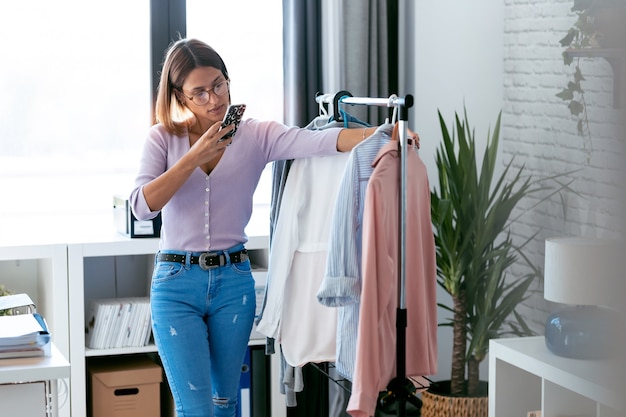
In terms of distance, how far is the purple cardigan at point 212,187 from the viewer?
2.38 metres

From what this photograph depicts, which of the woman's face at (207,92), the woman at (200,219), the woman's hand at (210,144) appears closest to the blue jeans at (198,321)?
the woman at (200,219)

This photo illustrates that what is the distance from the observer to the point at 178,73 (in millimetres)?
2355

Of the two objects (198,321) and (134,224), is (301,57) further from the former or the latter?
(198,321)

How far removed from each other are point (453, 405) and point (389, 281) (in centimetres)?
104

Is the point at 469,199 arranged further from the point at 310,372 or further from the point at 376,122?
the point at 310,372

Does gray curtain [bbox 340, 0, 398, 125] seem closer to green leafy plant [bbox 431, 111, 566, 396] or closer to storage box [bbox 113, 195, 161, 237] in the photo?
green leafy plant [bbox 431, 111, 566, 396]

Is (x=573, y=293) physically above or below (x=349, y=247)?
below

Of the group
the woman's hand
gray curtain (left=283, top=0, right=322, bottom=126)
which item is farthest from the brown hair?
→ gray curtain (left=283, top=0, right=322, bottom=126)

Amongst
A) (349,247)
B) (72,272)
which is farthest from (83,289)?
(349,247)

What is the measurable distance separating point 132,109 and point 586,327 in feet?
6.96

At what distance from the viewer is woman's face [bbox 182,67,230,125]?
235 centimetres

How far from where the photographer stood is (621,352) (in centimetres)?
16

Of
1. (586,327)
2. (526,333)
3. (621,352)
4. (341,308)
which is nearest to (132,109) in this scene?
(341,308)

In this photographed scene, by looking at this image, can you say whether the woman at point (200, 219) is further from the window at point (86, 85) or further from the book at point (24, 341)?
the window at point (86, 85)
